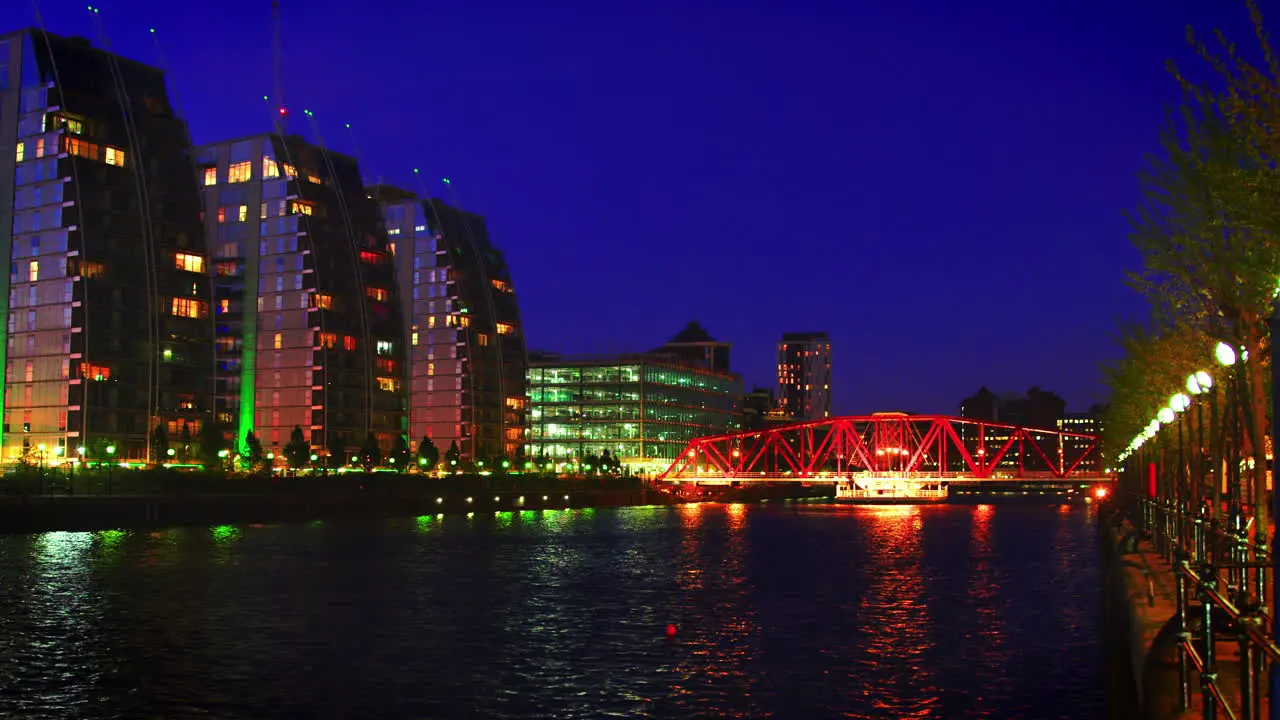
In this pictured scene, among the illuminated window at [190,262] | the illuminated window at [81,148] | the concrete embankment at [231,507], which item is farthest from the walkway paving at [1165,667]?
the illuminated window at [190,262]

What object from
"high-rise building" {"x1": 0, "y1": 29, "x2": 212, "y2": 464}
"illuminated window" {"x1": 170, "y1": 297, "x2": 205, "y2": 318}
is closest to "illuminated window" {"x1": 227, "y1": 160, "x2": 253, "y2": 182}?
"high-rise building" {"x1": 0, "y1": 29, "x2": 212, "y2": 464}

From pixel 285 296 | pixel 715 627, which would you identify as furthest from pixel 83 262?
pixel 715 627

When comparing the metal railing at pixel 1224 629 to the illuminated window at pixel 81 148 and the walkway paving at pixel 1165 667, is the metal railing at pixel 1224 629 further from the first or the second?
the illuminated window at pixel 81 148

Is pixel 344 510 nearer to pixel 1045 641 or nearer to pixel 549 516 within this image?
pixel 549 516

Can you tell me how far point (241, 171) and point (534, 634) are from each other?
136241 mm

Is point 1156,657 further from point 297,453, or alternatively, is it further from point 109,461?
point 297,453

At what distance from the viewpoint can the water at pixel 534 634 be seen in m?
26.3

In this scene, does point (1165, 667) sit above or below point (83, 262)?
below

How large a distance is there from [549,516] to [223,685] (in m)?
108

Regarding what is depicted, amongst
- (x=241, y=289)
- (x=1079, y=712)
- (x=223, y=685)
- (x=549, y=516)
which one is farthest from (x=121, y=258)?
(x=1079, y=712)

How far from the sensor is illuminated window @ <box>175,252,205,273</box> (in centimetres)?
13862

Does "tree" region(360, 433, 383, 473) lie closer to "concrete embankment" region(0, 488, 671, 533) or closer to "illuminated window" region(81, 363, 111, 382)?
"concrete embankment" region(0, 488, 671, 533)

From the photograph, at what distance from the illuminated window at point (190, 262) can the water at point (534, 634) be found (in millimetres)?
69739

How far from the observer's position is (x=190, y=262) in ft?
460
